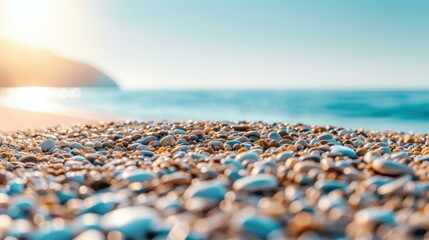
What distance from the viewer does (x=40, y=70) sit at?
99.1 meters

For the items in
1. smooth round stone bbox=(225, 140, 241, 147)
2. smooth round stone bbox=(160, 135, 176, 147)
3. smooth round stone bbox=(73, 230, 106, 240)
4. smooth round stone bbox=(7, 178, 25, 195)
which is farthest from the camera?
smooth round stone bbox=(160, 135, 176, 147)

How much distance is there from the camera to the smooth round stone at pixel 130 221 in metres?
1.51

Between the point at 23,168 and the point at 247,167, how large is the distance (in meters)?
1.48

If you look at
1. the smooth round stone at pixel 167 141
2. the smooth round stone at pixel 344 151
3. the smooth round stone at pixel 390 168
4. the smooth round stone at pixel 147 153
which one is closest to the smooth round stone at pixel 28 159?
the smooth round stone at pixel 147 153

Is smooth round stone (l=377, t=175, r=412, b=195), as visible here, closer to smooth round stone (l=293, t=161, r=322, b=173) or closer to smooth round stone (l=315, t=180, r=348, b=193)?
smooth round stone (l=315, t=180, r=348, b=193)

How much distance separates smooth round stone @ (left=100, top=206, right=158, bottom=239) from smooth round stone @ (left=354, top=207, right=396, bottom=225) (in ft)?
2.43

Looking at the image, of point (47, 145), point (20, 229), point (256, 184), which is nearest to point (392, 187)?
point (256, 184)

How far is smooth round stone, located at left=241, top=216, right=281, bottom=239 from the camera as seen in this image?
57.6 inches

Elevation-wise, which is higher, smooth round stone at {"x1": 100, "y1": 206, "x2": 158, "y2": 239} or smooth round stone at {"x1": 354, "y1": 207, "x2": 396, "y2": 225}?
smooth round stone at {"x1": 354, "y1": 207, "x2": 396, "y2": 225}

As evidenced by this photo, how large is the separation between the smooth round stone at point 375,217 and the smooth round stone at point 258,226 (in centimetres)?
30

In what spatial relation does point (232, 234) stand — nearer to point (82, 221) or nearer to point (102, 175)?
point (82, 221)

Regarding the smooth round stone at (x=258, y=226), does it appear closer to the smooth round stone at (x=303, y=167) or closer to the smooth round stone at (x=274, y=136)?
the smooth round stone at (x=303, y=167)

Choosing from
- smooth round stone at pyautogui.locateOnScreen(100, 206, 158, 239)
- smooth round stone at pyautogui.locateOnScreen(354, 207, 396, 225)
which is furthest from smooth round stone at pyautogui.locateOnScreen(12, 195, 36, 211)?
smooth round stone at pyautogui.locateOnScreen(354, 207, 396, 225)

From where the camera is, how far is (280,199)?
1815mm
